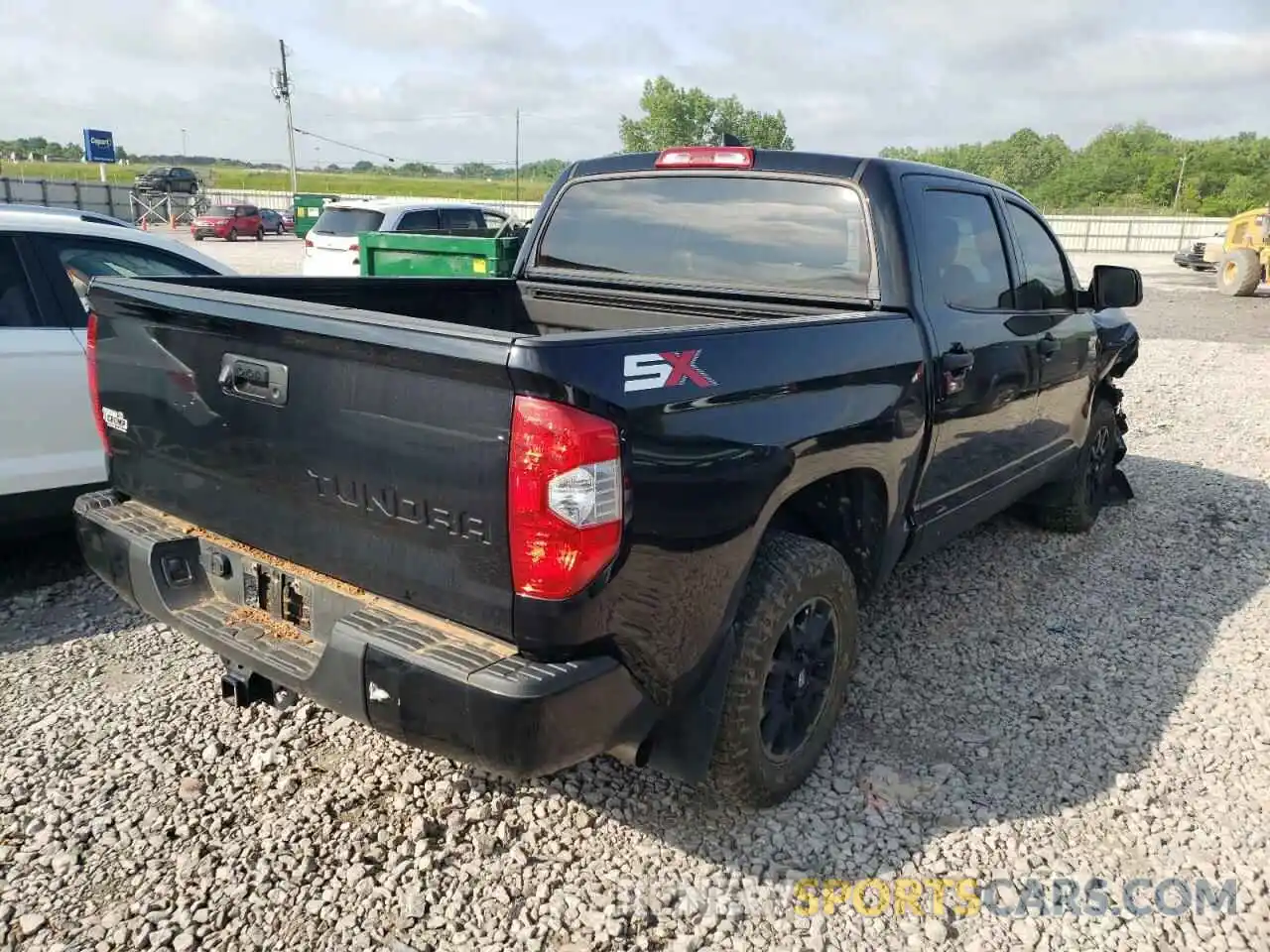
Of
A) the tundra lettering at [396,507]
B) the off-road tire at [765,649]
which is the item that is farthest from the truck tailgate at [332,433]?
the off-road tire at [765,649]

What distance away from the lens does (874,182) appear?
3.34 meters

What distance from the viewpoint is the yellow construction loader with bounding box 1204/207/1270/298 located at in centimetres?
2098

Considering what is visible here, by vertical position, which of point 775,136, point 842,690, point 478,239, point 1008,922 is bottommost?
point 1008,922

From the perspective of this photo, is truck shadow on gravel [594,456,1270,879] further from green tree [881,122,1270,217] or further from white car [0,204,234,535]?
green tree [881,122,1270,217]

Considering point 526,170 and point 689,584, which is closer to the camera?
point 689,584

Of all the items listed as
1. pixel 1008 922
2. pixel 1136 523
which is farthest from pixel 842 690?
pixel 1136 523

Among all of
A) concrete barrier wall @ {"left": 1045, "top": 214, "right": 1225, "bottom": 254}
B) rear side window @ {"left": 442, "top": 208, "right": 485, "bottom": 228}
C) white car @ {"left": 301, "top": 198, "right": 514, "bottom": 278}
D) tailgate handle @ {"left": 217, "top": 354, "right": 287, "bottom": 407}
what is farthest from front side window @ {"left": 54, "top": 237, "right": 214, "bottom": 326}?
concrete barrier wall @ {"left": 1045, "top": 214, "right": 1225, "bottom": 254}

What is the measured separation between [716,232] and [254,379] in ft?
6.38

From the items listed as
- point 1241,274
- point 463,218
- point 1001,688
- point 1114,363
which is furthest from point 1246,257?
point 1001,688

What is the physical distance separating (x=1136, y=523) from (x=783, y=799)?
3.85 metres

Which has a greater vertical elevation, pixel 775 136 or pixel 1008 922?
pixel 775 136

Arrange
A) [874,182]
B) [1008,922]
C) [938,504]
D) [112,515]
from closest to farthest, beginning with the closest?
[1008,922], [112,515], [874,182], [938,504]

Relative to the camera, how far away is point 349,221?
542 inches

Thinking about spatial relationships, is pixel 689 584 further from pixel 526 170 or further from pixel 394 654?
pixel 526 170
